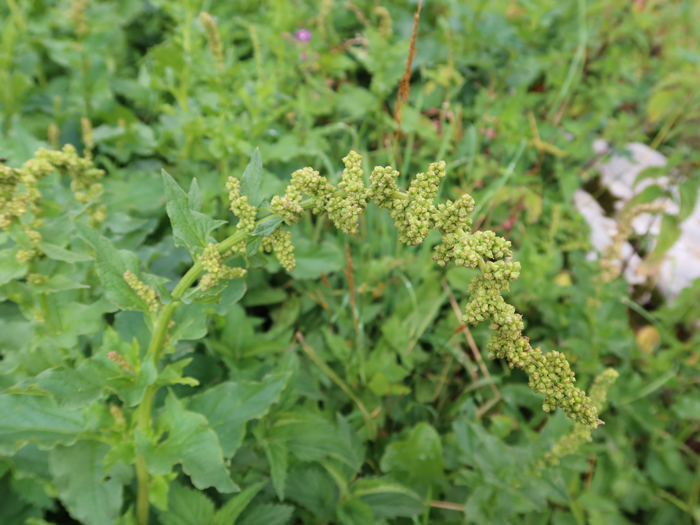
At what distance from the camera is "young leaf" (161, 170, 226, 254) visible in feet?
4.54

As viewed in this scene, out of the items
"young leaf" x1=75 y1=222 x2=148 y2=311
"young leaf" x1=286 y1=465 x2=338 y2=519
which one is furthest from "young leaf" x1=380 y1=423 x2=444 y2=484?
"young leaf" x1=75 y1=222 x2=148 y2=311

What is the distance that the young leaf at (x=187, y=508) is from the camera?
1771 millimetres

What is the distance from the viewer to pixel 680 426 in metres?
3.09

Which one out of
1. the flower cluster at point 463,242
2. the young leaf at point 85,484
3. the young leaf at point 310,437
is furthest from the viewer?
the young leaf at point 310,437

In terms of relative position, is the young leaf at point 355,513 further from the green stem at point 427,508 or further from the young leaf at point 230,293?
the young leaf at point 230,293

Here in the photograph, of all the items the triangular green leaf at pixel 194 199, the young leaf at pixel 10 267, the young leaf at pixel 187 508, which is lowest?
the young leaf at pixel 187 508

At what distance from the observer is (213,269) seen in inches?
51.7

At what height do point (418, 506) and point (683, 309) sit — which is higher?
point (683, 309)

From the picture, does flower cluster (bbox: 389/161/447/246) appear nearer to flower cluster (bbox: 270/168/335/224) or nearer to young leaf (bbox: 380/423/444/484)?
flower cluster (bbox: 270/168/335/224)

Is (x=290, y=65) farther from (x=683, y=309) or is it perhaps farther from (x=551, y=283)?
(x=683, y=309)

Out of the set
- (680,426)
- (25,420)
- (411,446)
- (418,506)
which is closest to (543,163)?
(680,426)

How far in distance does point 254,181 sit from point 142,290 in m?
0.53

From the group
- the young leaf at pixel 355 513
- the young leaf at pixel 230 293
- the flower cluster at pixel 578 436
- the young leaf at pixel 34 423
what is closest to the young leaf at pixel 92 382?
the young leaf at pixel 34 423

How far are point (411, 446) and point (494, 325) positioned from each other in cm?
141
